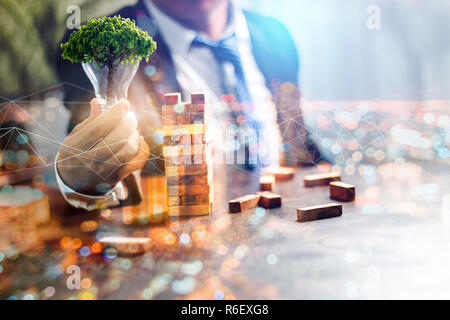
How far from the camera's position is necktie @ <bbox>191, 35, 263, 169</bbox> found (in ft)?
9.89

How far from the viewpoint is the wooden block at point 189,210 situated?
1.86 meters

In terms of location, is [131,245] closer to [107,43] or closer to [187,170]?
[187,170]

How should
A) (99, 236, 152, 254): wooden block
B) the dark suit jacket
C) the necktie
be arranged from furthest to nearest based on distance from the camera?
the necktie < the dark suit jacket < (99, 236, 152, 254): wooden block

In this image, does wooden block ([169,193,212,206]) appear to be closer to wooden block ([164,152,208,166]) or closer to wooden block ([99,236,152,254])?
wooden block ([164,152,208,166])

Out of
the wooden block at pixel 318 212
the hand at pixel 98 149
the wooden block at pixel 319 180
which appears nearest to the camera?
the wooden block at pixel 318 212

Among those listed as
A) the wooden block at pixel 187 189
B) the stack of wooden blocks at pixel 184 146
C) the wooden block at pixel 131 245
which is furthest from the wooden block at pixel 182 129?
the wooden block at pixel 131 245

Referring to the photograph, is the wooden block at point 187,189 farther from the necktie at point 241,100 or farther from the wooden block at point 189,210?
the necktie at point 241,100

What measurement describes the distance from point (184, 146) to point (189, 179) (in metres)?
0.15

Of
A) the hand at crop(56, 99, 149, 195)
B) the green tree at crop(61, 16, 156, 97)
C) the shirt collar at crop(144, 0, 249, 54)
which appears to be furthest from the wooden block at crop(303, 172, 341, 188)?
Answer: the shirt collar at crop(144, 0, 249, 54)

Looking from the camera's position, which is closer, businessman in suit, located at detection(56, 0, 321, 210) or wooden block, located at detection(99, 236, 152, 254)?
wooden block, located at detection(99, 236, 152, 254)

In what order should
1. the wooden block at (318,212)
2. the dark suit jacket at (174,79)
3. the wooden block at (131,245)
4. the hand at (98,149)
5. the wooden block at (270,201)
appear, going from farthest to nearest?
the dark suit jacket at (174,79), the wooden block at (270,201), the hand at (98,149), the wooden block at (318,212), the wooden block at (131,245)

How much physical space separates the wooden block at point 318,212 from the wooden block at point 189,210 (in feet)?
1.41

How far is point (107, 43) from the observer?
1850 millimetres
